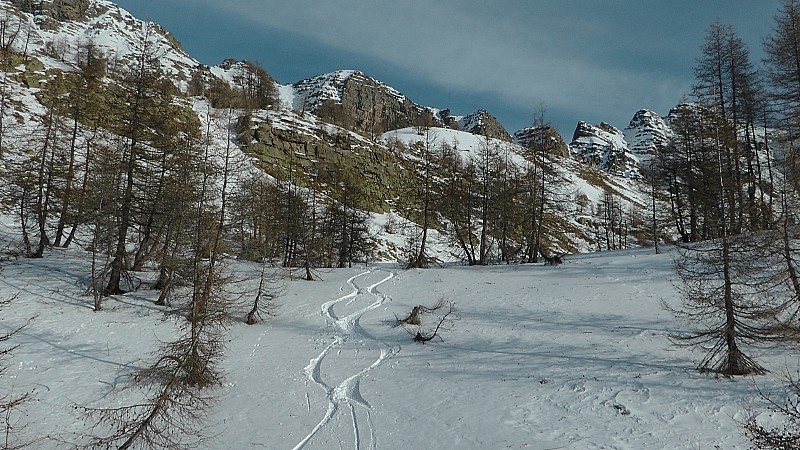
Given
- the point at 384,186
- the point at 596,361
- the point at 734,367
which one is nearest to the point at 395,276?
the point at 596,361

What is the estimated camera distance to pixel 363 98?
166 meters

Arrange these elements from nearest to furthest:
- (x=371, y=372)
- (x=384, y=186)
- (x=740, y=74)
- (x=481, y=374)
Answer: (x=481, y=374) → (x=371, y=372) → (x=740, y=74) → (x=384, y=186)

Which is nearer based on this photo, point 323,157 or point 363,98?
point 323,157

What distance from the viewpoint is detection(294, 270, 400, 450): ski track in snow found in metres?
9.26

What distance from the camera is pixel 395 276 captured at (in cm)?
2797

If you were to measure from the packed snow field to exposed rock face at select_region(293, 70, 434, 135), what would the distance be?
12387 centimetres

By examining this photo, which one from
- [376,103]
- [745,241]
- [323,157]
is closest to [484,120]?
[376,103]

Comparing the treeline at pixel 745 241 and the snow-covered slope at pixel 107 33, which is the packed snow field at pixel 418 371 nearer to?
the treeline at pixel 745 241

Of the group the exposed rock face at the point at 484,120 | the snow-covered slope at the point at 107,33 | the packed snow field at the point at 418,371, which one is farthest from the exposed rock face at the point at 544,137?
the exposed rock face at the point at 484,120

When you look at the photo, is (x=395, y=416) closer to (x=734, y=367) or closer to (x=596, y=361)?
(x=596, y=361)

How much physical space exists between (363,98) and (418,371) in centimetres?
16565

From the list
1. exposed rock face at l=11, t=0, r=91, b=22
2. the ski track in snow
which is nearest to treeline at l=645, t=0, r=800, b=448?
the ski track in snow

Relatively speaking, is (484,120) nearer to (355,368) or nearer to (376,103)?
(376,103)

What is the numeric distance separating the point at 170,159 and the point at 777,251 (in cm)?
2415
